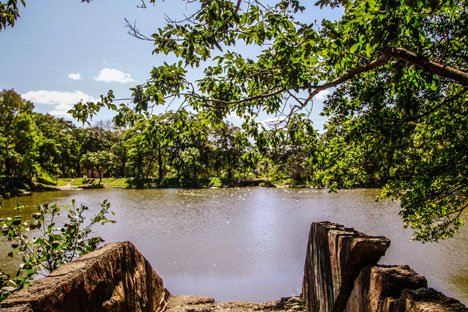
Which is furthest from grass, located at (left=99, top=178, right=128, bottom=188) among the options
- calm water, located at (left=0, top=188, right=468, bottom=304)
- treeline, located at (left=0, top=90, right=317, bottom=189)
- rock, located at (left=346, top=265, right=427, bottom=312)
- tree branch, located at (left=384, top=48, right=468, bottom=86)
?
rock, located at (left=346, top=265, right=427, bottom=312)

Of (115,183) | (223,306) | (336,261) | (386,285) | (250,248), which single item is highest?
(386,285)

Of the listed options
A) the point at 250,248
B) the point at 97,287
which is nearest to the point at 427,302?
the point at 97,287

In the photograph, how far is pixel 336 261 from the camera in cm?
368

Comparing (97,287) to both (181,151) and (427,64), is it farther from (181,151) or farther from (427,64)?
(181,151)

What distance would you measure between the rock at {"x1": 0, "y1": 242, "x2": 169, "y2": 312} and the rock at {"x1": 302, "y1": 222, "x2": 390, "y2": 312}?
2.43 m

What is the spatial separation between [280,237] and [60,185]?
53.0m

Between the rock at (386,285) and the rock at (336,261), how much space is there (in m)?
0.30

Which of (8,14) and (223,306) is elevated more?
(8,14)

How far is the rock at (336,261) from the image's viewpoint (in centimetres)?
296

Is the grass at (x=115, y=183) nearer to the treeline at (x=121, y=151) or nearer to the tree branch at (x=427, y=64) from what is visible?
the treeline at (x=121, y=151)

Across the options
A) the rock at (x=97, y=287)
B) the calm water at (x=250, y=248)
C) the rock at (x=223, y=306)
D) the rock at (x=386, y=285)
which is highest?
the rock at (x=386, y=285)

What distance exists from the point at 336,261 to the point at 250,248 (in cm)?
1274

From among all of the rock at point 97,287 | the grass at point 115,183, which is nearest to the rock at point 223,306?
the rock at point 97,287

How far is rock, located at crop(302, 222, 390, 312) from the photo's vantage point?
296 centimetres
